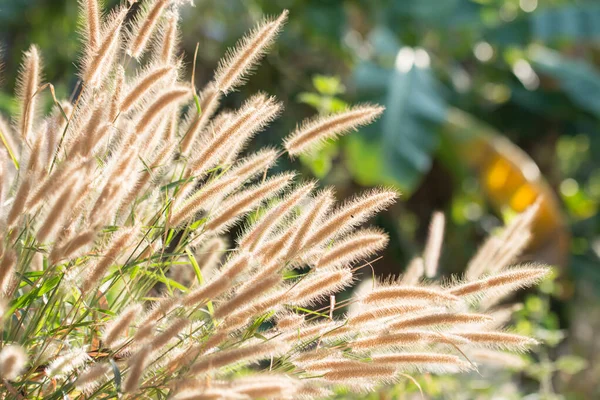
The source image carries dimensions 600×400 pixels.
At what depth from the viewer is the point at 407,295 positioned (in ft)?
3.69

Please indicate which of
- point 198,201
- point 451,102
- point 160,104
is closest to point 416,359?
point 198,201

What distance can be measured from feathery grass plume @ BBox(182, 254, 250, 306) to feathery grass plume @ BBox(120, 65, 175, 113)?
12.7 inches

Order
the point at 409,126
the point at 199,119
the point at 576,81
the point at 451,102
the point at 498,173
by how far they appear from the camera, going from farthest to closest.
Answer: the point at 451,102 < the point at 576,81 < the point at 498,173 < the point at 409,126 < the point at 199,119

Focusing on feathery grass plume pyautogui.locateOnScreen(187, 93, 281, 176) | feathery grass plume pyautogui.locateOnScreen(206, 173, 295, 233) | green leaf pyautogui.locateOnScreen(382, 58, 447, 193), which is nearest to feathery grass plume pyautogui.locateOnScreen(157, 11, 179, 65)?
feathery grass plume pyautogui.locateOnScreen(187, 93, 281, 176)

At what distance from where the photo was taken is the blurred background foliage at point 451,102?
4406 millimetres

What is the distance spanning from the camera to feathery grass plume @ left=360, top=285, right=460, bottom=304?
1118 millimetres

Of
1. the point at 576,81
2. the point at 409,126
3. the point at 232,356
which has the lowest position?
the point at 576,81

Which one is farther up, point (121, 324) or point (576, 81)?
point (121, 324)

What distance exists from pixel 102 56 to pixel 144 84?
90 millimetres

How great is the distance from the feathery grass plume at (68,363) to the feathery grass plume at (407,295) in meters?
0.43

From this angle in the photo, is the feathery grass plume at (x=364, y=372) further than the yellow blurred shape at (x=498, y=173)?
No

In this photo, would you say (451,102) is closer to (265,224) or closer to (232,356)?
(265,224)

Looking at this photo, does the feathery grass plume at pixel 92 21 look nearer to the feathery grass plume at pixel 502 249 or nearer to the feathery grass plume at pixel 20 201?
the feathery grass plume at pixel 20 201

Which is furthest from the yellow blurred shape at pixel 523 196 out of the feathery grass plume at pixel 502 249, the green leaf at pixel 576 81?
the feathery grass plume at pixel 502 249
